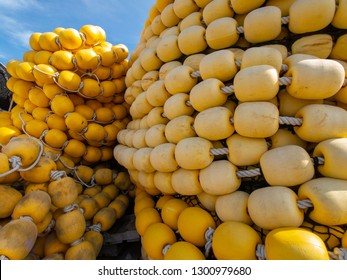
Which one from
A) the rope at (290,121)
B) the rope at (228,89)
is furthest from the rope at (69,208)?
the rope at (290,121)

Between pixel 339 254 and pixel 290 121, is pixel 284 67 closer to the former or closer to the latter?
pixel 290 121

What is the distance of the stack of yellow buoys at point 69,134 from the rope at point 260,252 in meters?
0.79

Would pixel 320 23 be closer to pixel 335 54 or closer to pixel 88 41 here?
pixel 335 54

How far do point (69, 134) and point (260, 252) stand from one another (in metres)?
1.62

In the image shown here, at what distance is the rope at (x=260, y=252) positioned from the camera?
2.42 feet

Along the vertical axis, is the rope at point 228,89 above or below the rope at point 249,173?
above

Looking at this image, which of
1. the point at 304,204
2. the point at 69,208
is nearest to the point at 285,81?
the point at 304,204

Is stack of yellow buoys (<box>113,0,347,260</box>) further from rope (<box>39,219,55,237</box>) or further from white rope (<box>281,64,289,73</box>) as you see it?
rope (<box>39,219,55,237</box>)

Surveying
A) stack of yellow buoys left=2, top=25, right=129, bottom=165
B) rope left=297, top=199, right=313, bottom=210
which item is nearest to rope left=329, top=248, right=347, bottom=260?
rope left=297, top=199, right=313, bottom=210

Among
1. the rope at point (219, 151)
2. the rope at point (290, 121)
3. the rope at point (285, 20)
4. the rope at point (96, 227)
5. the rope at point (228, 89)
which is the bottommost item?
the rope at point (96, 227)

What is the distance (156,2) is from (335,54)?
50.4 inches

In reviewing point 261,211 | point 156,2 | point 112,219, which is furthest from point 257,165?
point 156,2

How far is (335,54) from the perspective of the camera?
0.98 metres

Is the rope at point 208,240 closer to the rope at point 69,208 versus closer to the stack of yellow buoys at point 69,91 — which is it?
the rope at point 69,208
